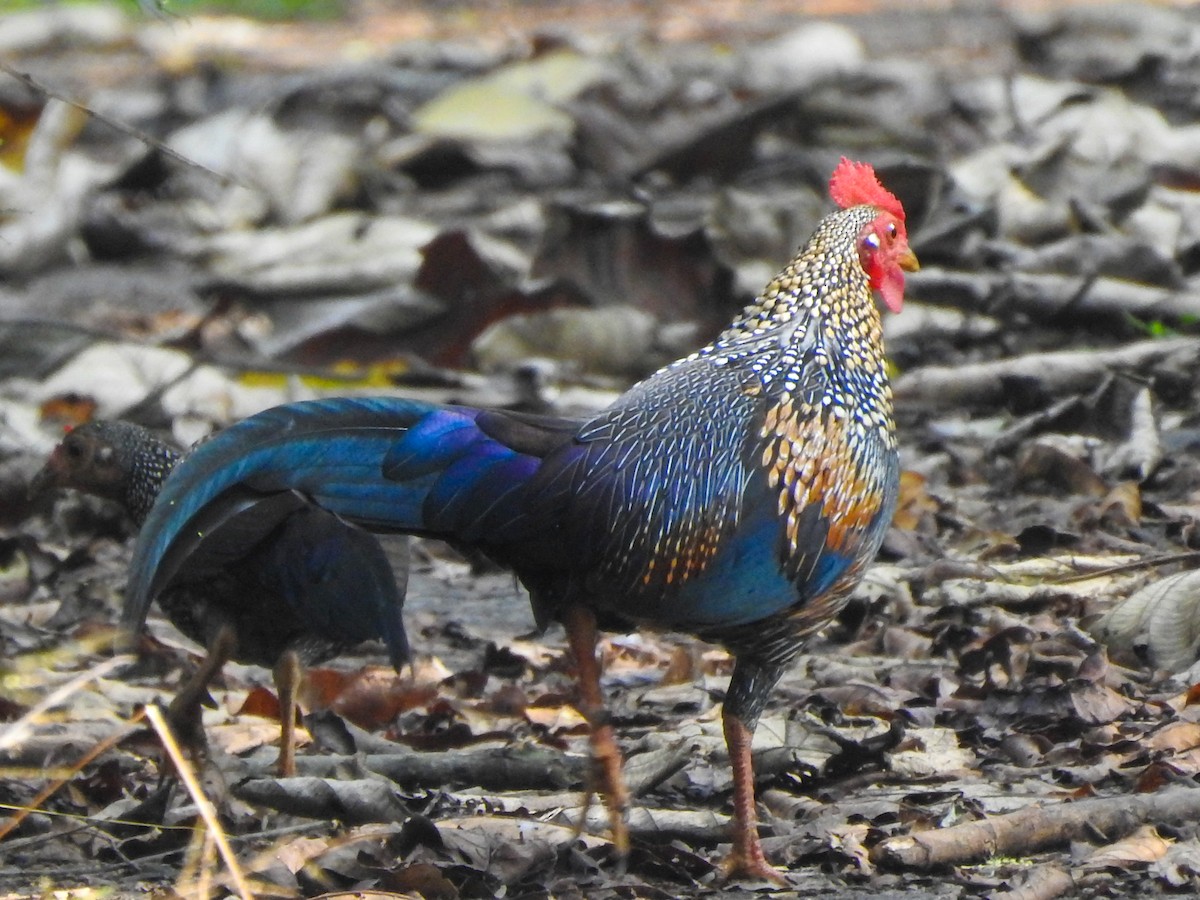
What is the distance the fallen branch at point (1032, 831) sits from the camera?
4.31 m

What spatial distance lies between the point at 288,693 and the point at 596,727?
1387 millimetres

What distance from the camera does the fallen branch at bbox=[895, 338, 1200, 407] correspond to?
26.9ft

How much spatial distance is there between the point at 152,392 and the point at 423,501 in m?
4.41

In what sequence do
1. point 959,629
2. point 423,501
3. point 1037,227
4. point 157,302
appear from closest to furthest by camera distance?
1. point 423,501
2. point 959,629
3. point 1037,227
4. point 157,302

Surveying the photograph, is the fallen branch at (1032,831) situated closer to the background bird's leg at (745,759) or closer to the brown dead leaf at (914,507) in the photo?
the background bird's leg at (745,759)

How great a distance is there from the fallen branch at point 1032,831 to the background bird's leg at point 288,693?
171cm

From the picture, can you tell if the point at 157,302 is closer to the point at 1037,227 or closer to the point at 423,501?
the point at 1037,227

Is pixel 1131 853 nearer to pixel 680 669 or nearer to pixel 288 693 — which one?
pixel 680 669

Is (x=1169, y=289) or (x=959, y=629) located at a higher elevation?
(x=1169, y=289)

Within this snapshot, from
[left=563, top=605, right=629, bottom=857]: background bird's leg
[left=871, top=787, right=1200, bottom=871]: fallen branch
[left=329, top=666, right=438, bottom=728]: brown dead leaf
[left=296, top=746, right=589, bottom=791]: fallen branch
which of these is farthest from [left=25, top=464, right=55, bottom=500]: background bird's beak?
[left=871, top=787, right=1200, bottom=871]: fallen branch

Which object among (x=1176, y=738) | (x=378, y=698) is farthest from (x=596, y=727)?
(x=378, y=698)

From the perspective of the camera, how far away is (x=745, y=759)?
183 inches

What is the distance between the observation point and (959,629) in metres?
6.03

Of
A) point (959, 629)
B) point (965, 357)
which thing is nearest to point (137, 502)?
point (959, 629)
